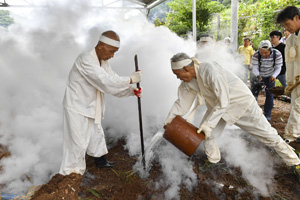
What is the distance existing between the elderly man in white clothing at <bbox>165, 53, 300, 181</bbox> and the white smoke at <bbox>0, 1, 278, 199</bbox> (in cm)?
56

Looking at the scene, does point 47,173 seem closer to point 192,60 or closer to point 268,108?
Answer: point 192,60

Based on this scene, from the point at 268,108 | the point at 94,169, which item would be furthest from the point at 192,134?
the point at 268,108

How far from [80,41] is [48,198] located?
15.4 ft

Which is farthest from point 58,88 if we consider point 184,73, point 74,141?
point 184,73

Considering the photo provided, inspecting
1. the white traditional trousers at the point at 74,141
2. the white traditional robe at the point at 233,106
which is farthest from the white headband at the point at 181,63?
the white traditional trousers at the point at 74,141

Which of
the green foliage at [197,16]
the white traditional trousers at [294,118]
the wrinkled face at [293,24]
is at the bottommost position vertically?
the white traditional trousers at [294,118]

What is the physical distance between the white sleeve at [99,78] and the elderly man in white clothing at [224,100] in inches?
29.5

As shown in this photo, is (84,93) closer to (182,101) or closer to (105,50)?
(105,50)

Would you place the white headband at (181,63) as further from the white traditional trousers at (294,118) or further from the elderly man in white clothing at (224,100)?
the white traditional trousers at (294,118)

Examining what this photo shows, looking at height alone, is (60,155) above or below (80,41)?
below

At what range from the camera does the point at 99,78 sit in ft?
9.57

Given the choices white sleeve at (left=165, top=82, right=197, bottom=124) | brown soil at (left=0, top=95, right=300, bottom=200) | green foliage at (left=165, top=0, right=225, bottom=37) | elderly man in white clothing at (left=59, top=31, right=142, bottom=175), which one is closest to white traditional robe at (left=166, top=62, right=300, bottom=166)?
white sleeve at (left=165, top=82, right=197, bottom=124)

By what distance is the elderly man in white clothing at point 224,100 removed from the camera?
106 inches

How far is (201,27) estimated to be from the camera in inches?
637
